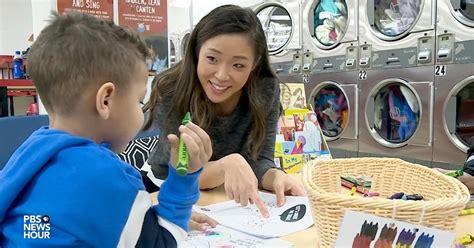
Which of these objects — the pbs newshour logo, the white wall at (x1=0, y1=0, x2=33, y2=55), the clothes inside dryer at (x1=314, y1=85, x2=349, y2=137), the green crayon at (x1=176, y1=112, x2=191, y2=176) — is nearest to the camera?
the pbs newshour logo

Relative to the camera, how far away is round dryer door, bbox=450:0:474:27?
2590 millimetres

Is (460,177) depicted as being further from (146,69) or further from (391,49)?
(391,49)

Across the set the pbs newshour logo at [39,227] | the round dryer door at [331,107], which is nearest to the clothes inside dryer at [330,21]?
the round dryer door at [331,107]

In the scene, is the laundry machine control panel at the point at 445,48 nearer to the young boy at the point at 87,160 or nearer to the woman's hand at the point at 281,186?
the woman's hand at the point at 281,186

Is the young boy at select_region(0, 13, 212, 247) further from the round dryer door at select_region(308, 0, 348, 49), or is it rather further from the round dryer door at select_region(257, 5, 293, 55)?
the round dryer door at select_region(257, 5, 293, 55)

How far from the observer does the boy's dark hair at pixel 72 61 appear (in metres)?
0.55

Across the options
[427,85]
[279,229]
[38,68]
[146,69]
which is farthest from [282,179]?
[427,85]

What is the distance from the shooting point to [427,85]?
111 inches

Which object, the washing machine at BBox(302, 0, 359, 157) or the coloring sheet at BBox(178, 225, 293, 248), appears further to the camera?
the washing machine at BBox(302, 0, 359, 157)

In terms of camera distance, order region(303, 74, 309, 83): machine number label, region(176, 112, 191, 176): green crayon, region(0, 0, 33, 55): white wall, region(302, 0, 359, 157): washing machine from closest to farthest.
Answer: region(176, 112, 191, 176): green crayon < region(302, 0, 359, 157): washing machine < region(303, 74, 309, 83): machine number label < region(0, 0, 33, 55): white wall

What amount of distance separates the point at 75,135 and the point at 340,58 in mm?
3118

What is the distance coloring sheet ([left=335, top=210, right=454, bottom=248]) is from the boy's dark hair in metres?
0.39

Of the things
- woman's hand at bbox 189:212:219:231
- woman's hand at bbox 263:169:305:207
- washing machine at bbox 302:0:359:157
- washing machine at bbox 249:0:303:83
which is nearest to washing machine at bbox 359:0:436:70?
washing machine at bbox 302:0:359:157

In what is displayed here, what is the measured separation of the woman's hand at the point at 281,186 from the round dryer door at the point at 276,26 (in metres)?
2.97
